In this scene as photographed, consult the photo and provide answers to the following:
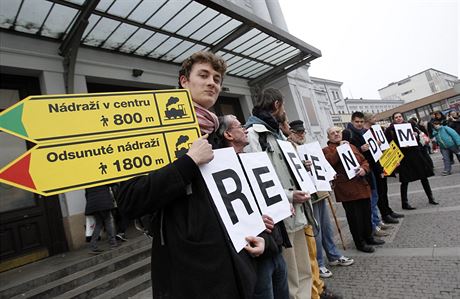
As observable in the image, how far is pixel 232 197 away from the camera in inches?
57.2

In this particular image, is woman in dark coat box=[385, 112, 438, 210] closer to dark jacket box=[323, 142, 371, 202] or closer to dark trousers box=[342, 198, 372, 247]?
dark jacket box=[323, 142, 371, 202]

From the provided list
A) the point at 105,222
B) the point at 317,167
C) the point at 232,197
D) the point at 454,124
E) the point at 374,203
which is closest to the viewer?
the point at 232,197

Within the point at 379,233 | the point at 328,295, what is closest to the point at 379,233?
the point at 379,233

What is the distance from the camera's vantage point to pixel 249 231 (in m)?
1.44

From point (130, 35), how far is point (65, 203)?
4451 millimetres

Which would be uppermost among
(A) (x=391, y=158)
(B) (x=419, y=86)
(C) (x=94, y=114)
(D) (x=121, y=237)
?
(B) (x=419, y=86)

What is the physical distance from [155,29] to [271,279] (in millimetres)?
7375

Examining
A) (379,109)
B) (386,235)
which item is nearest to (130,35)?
(386,235)

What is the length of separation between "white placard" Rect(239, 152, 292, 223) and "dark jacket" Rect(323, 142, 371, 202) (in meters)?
2.48

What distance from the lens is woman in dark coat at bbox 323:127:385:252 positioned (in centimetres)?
402

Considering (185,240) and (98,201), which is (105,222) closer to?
(98,201)

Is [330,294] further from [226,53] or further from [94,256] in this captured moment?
[226,53]

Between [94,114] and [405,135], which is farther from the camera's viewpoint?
[405,135]

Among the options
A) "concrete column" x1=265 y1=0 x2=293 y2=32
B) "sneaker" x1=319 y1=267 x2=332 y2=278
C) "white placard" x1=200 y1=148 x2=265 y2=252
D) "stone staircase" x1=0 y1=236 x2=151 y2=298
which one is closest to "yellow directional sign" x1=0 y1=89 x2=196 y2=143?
"white placard" x1=200 y1=148 x2=265 y2=252
